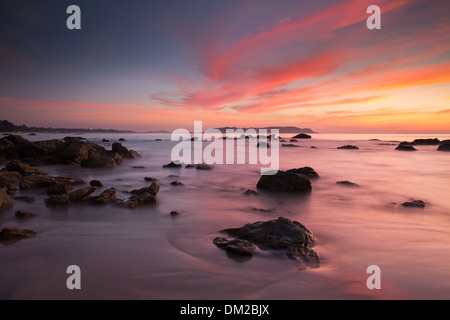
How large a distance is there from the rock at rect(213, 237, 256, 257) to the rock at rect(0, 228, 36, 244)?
327cm

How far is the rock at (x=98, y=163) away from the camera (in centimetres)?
1323

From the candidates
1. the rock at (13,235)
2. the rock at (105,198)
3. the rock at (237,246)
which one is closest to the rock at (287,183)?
the rock at (237,246)

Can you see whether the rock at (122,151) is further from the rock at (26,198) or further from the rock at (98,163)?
the rock at (26,198)

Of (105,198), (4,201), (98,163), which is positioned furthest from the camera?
(98,163)

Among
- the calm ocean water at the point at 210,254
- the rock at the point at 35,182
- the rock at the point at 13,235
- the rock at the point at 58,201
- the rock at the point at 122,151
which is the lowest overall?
the calm ocean water at the point at 210,254

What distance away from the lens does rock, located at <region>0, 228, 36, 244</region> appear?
12.6 ft

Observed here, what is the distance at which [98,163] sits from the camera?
1334cm

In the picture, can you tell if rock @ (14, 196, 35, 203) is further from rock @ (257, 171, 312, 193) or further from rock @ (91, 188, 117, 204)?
rock @ (257, 171, 312, 193)

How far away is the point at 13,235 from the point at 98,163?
1012 cm

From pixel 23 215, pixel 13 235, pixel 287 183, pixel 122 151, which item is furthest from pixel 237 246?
pixel 122 151

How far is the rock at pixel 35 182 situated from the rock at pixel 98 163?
17.2ft

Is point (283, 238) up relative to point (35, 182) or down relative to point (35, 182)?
down

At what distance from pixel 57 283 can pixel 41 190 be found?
5.94 metres

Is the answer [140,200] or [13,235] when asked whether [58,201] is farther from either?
[13,235]
